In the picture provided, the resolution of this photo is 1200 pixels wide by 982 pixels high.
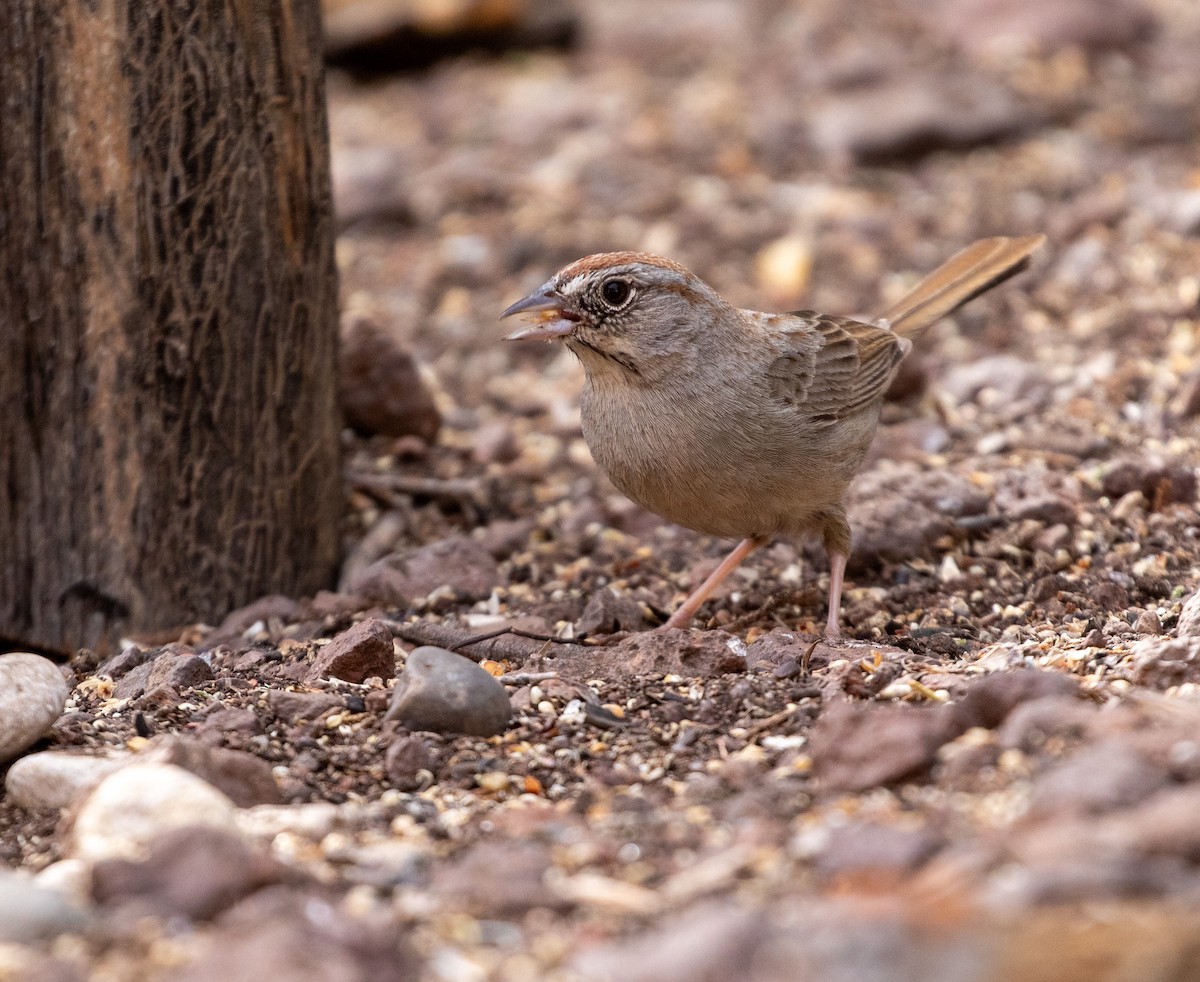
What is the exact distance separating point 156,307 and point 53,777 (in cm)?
184

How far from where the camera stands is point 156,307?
502 centimetres

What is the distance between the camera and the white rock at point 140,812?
10.5 feet

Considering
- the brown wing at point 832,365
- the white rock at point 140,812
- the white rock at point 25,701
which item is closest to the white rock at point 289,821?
the white rock at point 140,812

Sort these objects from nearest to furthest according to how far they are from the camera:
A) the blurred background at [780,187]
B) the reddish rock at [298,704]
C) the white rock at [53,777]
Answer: the white rock at [53,777] → the reddish rock at [298,704] → the blurred background at [780,187]

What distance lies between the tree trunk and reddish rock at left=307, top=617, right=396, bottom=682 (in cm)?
100

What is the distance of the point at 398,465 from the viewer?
659 cm

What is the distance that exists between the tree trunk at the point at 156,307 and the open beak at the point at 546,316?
→ 85 centimetres

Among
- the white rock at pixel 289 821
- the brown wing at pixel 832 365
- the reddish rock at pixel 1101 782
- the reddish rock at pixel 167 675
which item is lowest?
the reddish rock at pixel 167 675

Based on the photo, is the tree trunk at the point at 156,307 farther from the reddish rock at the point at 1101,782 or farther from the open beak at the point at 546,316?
the reddish rock at the point at 1101,782

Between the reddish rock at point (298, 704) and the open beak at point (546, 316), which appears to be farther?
the open beak at point (546, 316)

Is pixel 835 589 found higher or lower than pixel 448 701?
lower

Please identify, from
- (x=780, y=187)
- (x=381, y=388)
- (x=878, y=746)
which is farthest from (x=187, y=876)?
(x=780, y=187)

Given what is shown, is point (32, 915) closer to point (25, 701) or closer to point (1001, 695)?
Answer: point (25, 701)

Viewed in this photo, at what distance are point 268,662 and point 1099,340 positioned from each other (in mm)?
4364
